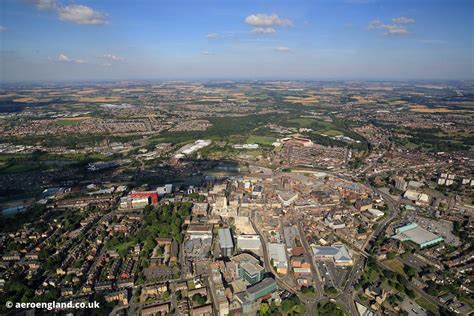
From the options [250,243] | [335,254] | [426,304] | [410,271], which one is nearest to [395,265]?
[410,271]

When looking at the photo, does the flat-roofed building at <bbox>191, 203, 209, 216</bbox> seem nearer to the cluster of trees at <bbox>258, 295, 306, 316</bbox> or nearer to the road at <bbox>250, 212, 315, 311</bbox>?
the road at <bbox>250, 212, 315, 311</bbox>

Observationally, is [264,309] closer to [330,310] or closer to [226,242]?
[330,310]

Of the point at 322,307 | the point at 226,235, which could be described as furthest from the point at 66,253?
the point at 322,307

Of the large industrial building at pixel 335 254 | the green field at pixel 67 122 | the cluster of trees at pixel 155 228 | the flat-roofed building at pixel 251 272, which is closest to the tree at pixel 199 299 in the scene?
the flat-roofed building at pixel 251 272

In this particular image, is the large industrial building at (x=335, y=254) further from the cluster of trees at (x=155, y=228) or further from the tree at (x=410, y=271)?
the cluster of trees at (x=155, y=228)

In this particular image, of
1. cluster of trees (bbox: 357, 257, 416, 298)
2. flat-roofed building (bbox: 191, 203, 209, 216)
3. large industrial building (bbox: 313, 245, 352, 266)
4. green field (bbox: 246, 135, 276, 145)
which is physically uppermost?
green field (bbox: 246, 135, 276, 145)

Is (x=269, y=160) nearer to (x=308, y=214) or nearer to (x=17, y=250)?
(x=308, y=214)

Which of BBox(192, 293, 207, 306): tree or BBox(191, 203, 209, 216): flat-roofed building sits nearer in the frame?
BBox(192, 293, 207, 306): tree

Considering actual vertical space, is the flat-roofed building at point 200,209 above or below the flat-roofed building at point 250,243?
above

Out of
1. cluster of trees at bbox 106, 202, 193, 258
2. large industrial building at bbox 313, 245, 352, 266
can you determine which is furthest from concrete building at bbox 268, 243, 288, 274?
cluster of trees at bbox 106, 202, 193, 258
